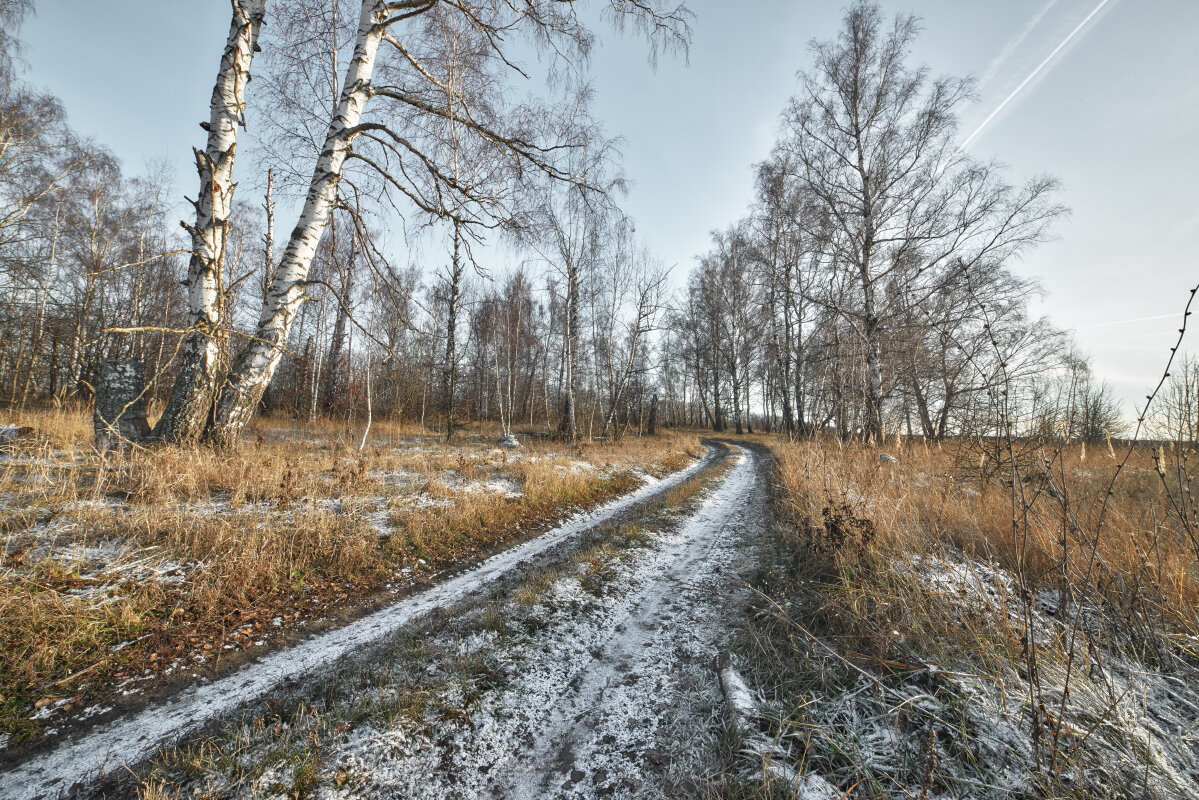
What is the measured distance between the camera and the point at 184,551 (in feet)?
10.7

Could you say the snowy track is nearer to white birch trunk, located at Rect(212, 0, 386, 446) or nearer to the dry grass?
the dry grass

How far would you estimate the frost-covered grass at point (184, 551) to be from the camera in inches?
88.7

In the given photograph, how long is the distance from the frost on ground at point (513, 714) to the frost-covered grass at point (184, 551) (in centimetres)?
100

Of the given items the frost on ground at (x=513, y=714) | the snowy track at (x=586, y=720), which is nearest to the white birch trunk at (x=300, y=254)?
the frost on ground at (x=513, y=714)

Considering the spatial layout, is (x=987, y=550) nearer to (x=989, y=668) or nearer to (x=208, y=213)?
(x=989, y=668)

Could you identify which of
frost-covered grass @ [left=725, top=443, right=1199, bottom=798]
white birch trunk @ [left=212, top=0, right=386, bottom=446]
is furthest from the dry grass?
white birch trunk @ [left=212, top=0, right=386, bottom=446]

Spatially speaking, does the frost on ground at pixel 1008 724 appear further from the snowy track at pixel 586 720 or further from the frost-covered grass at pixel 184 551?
the frost-covered grass at pixel 184 551

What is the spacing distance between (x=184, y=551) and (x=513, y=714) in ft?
10.6

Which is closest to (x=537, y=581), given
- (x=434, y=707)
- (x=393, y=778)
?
(x=434, y=707)

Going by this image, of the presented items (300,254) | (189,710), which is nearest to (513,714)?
(189,710)

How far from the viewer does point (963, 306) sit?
16.0 meters

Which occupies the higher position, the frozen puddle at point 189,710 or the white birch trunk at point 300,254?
the white birch trunk at point 300,254

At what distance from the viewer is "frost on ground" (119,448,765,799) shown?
176 centimetres

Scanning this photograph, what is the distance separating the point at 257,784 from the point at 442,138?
847 centimetres
